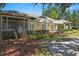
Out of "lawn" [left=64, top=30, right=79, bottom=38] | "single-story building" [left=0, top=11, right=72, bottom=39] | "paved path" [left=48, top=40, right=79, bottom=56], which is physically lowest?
"paved path" [left=48, top=40, right=79, bottom=56]

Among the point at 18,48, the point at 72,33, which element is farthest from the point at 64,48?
the point at 18,48

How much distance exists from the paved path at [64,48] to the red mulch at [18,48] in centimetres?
33

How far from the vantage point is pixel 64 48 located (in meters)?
4.79

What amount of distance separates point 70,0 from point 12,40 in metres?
1.33

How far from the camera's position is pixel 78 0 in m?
4.69

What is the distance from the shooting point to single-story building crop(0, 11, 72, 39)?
480 centimetres

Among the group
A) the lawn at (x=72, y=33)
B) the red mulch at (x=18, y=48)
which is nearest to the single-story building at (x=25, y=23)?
the lawn at (x=72, y=33)

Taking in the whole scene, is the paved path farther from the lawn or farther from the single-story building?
the single-story building

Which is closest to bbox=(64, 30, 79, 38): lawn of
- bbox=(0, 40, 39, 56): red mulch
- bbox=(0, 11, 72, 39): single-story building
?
bbox=(0, 11, 72, 39): single-story building

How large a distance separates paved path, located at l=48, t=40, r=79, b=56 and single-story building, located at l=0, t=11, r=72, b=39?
0.95 feet

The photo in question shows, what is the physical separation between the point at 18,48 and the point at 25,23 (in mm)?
498

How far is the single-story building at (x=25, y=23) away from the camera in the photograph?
4.80 metres

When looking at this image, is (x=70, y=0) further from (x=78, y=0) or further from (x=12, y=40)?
(x=12, y=40)

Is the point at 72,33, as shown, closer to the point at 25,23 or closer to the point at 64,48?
the point at 64,48
